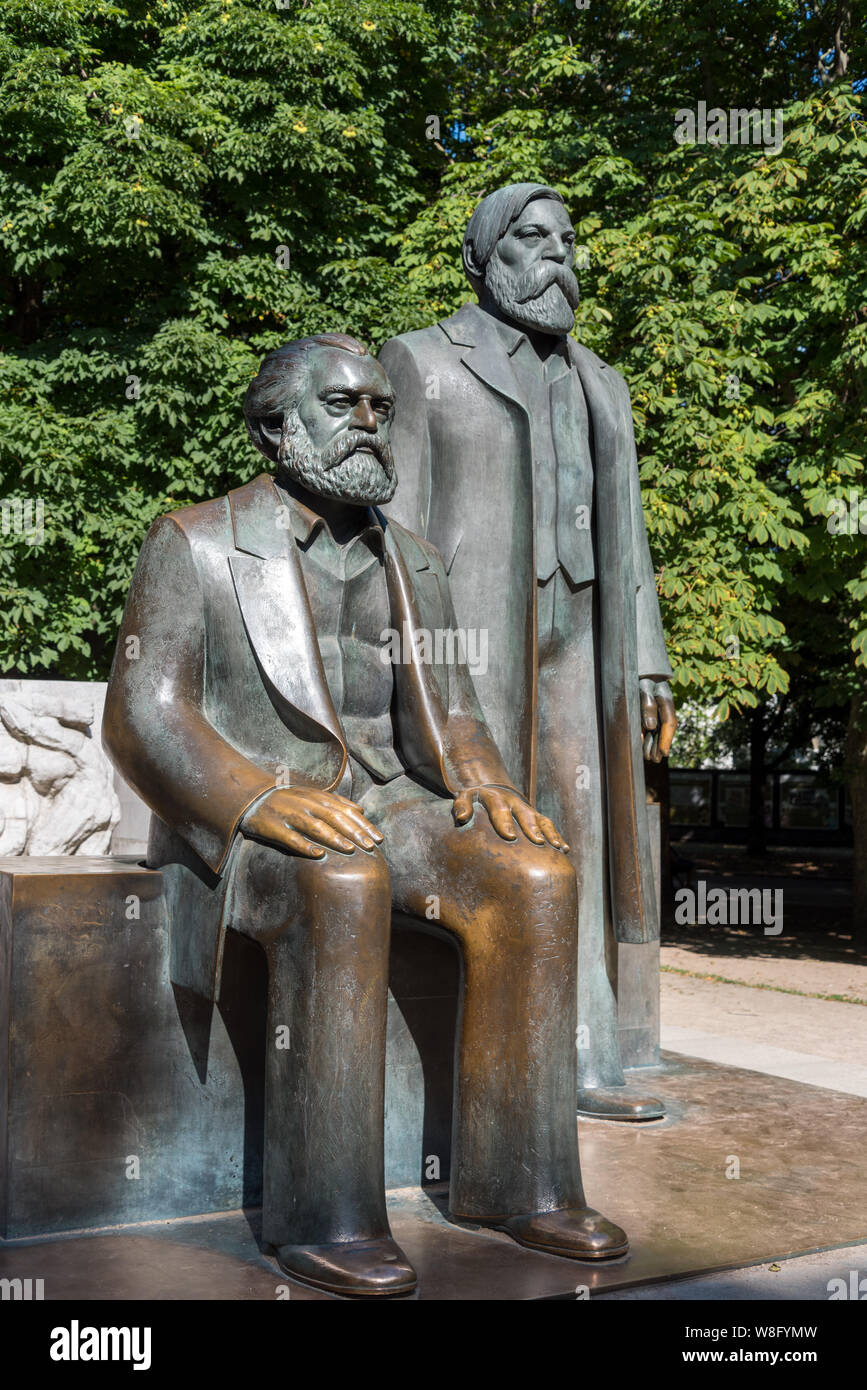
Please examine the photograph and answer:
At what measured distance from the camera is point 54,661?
12.1 metres

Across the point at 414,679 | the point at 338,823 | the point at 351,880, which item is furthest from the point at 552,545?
the point at 351,880

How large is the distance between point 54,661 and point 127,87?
4663 mm

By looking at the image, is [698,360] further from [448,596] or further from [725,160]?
[448,596]

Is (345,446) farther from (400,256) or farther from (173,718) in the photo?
(400,256)

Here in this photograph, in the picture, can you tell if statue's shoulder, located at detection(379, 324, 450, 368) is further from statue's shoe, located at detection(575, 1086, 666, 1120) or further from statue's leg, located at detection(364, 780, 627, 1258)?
statue's shoe, located at detection(575, 1086, 666, 1120)

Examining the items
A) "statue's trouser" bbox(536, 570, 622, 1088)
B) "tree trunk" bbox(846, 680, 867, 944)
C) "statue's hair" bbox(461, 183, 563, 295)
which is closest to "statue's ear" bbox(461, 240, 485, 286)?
"statue's hair" bbox(461, 183, 563, 295)

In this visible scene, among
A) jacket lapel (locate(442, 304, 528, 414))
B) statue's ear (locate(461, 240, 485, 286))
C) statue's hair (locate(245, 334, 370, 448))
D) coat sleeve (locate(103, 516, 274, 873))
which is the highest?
statue's ear (locate(461, 240, 485, 286))

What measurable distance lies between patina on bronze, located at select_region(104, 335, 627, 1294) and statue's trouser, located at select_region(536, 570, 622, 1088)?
991 millimetres

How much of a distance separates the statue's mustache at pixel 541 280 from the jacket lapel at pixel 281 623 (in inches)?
57.2

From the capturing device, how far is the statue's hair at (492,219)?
4.57m

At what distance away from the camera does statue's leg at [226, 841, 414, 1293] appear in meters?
3.04

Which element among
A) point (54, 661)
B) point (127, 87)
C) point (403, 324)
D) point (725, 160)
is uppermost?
point (127, 87)

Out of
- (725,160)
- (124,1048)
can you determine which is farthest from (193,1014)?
(725,160)
